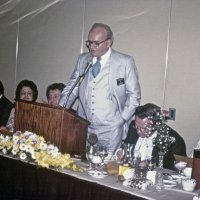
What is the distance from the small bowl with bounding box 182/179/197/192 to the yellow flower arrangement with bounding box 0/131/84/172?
621mm

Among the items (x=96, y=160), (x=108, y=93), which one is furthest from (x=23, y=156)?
(x=108, y=93)

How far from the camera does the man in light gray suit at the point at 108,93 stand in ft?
12.8

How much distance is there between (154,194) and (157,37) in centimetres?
259

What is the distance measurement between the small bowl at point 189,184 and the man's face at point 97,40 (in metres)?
1.68

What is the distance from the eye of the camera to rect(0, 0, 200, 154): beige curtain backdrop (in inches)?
166

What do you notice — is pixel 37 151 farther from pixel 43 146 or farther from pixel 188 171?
pixel 188 171

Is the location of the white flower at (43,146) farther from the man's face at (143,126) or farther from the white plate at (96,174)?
the man's face at (143,126)

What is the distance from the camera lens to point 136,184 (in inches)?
87.4

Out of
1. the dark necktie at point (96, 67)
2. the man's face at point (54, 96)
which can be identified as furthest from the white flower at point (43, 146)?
the man's face at point (54, 96)

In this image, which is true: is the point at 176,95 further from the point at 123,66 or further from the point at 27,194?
the point at 27,194

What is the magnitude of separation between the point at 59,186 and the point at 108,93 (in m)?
1.71

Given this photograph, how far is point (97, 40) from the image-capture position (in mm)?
3631

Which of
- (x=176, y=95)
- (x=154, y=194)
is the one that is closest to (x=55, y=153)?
(x=154, y=194)

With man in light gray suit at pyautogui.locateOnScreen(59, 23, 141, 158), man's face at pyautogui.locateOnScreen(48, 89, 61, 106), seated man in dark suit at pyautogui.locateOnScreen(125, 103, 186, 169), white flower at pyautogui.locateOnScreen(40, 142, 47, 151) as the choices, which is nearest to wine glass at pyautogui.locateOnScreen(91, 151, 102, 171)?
white flower at pyautogui.locateOnScreen(40, 142, 47, 151)
